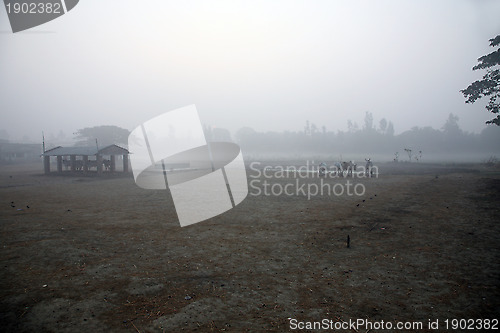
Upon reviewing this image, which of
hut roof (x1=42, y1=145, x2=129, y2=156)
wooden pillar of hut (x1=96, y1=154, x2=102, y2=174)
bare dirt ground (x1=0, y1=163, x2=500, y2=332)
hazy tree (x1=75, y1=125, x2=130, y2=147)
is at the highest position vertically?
hazy tree (x1=75, y1=125, x2=130, y2=147)

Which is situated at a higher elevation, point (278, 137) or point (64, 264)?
point (278, 137)

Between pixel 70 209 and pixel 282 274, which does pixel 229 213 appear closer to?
pixel 282 274

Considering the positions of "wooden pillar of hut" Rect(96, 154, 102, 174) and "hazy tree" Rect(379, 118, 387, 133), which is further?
"hazy tree" Rect(379, 118, 387, 133)

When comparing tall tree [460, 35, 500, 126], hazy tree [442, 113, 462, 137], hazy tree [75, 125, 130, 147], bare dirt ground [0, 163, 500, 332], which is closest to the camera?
bare dirt ground [0, 163, 500, 332]

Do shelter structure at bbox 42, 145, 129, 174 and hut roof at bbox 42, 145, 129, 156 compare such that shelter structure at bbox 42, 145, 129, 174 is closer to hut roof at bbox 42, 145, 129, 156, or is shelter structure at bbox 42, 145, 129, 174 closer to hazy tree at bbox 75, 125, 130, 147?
hut roof at bbox 42, 145, 129, 156

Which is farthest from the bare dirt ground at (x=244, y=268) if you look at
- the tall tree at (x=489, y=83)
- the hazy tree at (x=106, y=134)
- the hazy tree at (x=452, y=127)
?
the hazy tree at (x=452, y=127)

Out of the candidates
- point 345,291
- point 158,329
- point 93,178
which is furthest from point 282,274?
point 93,178

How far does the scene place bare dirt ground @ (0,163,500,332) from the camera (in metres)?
5.82

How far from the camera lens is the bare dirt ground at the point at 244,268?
582 centimetres

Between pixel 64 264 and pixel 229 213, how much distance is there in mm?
8163

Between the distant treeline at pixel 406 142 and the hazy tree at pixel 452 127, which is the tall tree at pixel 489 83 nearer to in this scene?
the distant treeline at pixel 406 142

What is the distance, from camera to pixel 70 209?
15.5 meters

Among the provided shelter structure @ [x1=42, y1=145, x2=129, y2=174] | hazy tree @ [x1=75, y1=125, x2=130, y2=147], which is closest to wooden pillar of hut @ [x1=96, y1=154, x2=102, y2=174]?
shelter structure @ [x1=42, y1=145, x2=129, y2=174]

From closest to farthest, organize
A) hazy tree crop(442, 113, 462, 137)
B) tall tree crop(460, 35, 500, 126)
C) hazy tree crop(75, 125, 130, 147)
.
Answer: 1. tall tree crop(460, 35, 500, 126)
2. hazy tree crop(75, 125, 130, 147)
3. hazy tree crop(442, 113, 462, 137)
